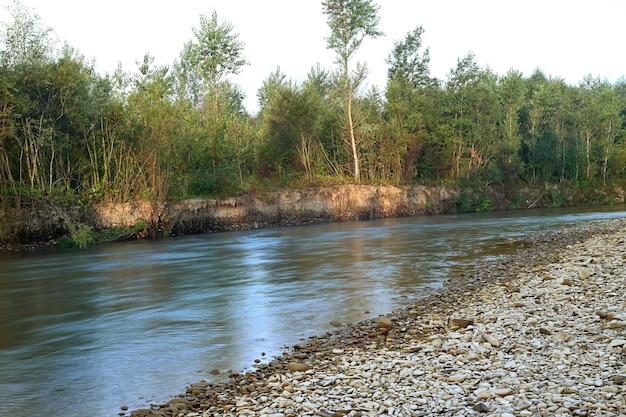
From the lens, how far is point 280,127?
4781 cm

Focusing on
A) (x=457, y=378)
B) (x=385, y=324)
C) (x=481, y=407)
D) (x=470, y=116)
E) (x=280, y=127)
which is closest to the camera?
(x=481, y=407)

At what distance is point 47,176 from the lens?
33.3m

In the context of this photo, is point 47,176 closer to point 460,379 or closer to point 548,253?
point 548,253

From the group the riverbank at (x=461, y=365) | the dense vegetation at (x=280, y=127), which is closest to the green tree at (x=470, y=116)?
the dense vegetation at (x=280, y=127)

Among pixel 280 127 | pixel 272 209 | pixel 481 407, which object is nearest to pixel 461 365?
pixel 481 407

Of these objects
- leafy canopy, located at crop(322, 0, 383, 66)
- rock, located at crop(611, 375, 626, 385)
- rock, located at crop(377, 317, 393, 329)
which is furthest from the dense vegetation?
rock, located at crop(611, 375, 626, 385)

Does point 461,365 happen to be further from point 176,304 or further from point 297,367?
point 176,304

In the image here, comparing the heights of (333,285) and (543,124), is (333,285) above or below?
below

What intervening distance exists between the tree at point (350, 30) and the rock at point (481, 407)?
141 ft

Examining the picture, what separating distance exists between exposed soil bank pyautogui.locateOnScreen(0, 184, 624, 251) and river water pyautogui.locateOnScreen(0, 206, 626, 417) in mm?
2996

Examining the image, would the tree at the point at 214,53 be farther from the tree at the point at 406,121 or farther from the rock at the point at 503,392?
the rock at the point at 503,392

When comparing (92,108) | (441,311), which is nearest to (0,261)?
(92,108)

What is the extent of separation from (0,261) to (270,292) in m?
16.5

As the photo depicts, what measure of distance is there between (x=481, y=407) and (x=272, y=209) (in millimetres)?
37576
